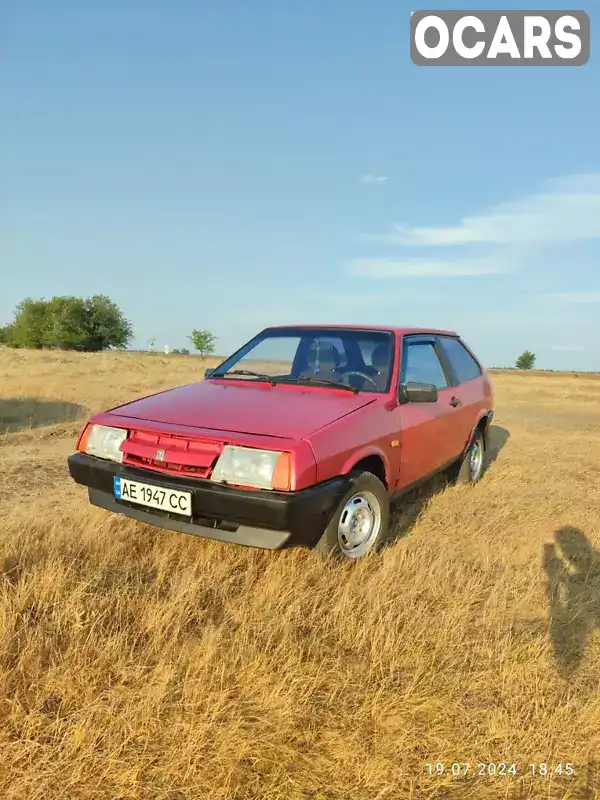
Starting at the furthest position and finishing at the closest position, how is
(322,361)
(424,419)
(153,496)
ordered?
1. (322,361)
2. (424,419)
3. (153,496)

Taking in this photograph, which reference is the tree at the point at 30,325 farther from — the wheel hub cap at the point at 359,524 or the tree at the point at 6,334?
the wheel hub cap at the point at 359,524

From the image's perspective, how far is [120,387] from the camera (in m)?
15.5

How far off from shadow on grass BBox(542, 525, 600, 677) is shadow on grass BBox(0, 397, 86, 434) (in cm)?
726

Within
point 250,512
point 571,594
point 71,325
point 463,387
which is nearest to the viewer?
point 250,512

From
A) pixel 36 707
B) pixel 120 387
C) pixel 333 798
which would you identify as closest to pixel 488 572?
pixel 333 798

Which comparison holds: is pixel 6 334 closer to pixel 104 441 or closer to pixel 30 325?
pixel 30 325

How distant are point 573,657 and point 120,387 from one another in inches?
575

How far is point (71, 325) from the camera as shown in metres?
49.5

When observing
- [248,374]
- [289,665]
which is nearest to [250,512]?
[289,665]

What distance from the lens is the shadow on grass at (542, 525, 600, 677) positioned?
2547mm

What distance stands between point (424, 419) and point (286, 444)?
5.51 ft

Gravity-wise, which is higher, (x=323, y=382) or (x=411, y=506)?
(x=323, y=382)

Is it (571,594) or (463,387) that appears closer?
(571,594)

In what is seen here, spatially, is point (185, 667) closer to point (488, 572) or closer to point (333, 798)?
point (333, 798)
